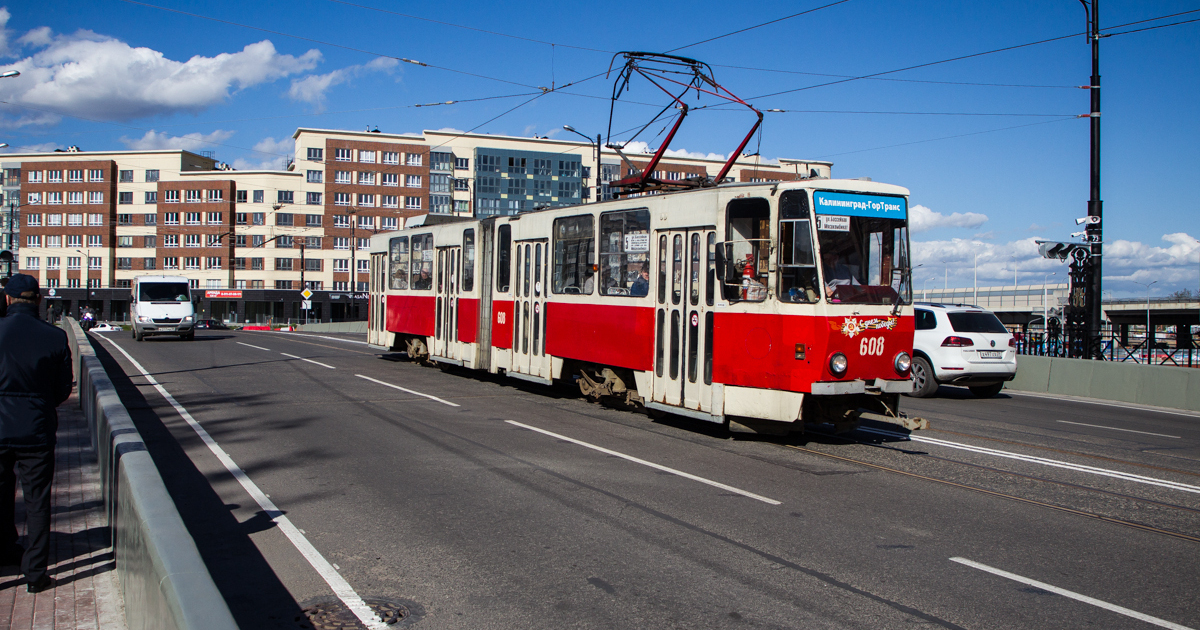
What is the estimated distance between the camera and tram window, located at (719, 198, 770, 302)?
33.0 ft

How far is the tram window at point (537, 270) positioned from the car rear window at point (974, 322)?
856 centimetres

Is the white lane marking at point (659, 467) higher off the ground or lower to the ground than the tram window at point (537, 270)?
lower

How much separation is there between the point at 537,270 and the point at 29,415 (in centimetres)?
1028

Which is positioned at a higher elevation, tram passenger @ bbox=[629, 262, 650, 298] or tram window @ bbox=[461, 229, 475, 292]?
tram window @ bbox=[461, 229, 475, 292]

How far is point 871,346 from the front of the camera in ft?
32.8

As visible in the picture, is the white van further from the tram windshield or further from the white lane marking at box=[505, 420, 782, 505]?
the tram windshield

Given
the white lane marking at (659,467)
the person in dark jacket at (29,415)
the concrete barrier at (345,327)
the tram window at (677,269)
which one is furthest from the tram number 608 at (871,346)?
the concrete barrier at (345,327)

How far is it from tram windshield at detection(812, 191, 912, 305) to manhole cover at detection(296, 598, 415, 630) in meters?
6.51

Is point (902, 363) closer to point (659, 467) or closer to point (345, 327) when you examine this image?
point (659, 467)

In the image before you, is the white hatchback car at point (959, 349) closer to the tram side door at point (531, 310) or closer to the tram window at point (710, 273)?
the tram side door at point (531, 310)

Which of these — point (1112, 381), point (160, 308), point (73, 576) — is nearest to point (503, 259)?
point (73, 576)

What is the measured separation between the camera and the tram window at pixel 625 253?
11992 mm

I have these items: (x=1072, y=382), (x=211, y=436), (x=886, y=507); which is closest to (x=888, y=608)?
(x=886, y=507)

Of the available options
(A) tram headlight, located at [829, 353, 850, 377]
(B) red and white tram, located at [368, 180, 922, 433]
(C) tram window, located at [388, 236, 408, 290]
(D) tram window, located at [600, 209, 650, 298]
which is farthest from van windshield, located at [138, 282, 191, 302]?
(A) tram headlight, located at [829, 353, 850, 377]
